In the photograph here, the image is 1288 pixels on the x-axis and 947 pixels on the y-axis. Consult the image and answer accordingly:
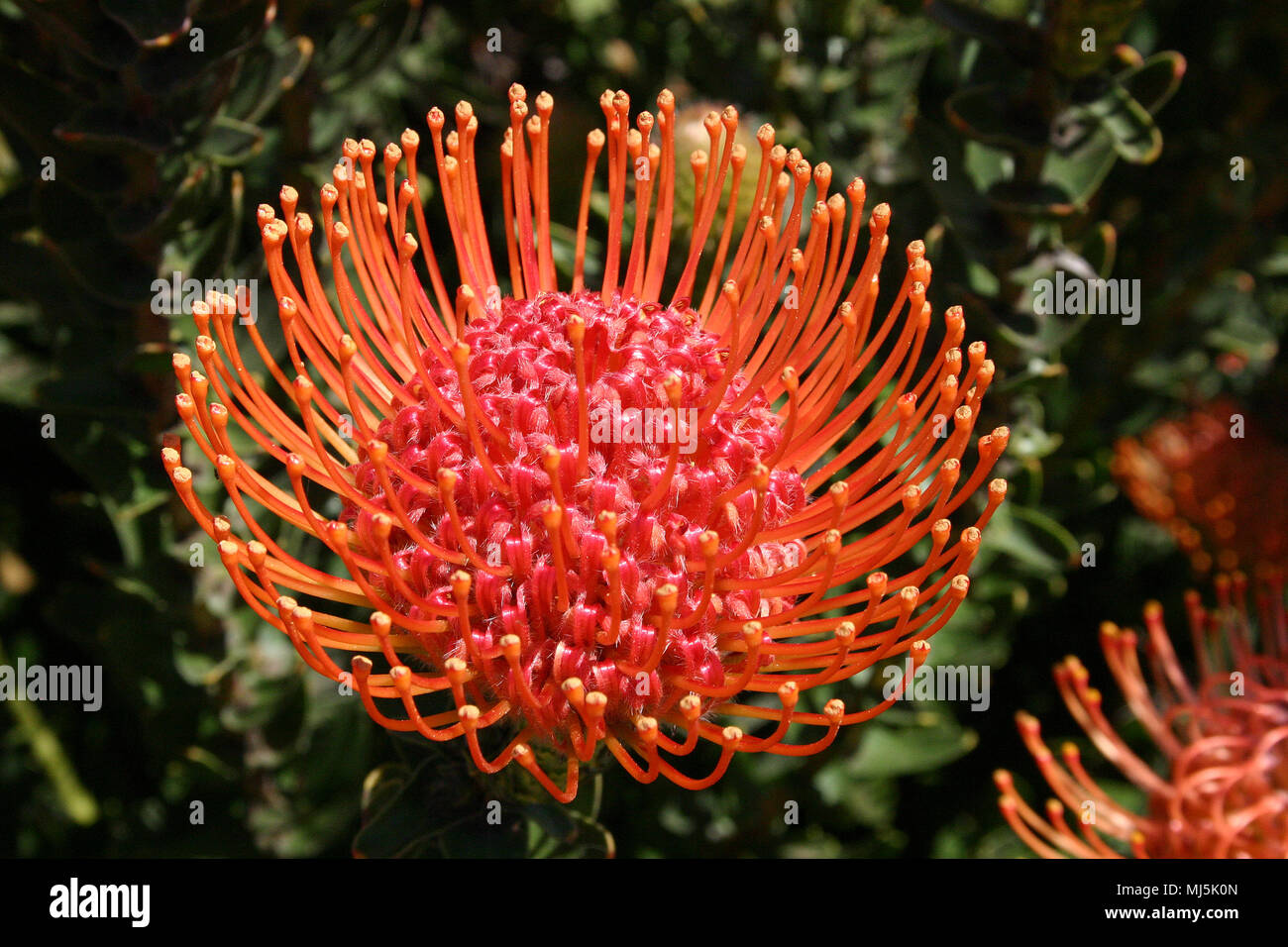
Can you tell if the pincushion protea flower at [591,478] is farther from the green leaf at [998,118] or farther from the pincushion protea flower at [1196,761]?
the pincushion protea flower at [1196,761]

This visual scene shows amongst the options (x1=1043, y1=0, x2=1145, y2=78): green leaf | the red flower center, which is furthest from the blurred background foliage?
the red flower center

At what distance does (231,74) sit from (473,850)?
1161 millimetres

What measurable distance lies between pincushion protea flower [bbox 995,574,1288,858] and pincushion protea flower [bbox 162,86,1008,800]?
2.68 feet

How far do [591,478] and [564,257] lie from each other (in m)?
0.66

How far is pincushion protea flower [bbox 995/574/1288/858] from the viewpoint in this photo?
6.54ft

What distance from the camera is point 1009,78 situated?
181 cm

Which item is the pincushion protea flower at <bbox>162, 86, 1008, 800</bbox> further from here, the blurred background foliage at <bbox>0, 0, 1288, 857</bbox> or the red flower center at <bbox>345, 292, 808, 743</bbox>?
the blurred background foliage at <bbox>0, 0, 1288, 857</bbox>

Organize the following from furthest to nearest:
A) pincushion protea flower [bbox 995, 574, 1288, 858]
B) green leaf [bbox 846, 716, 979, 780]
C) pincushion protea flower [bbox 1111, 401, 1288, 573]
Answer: pincushion protea flower [bbox 1111, 401, 1288, 573] → green leaf [bbox 846, 716, 979, 780] → pincushion protea flower [bbox 995, 574, 1288, 858]

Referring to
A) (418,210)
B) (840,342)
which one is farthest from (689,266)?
(418,210)

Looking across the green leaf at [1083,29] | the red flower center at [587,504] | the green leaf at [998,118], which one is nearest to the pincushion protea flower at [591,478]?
the red flower center at [587,504]

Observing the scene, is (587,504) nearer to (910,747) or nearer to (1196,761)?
(910,747)

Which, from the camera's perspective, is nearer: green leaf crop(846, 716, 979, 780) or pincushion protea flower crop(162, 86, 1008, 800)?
pincushion protea flower crop(162, 86, 1008, 800)

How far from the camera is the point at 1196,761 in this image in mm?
2213

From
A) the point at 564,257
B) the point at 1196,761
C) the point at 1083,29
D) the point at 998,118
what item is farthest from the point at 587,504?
the point at 1196,761
